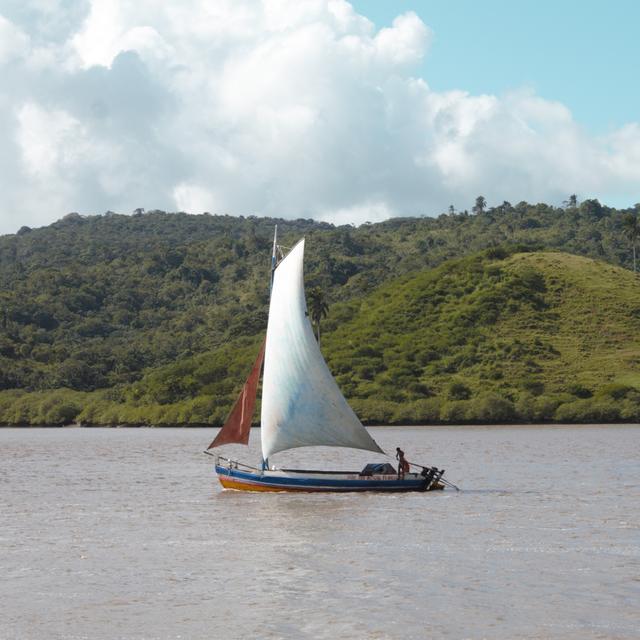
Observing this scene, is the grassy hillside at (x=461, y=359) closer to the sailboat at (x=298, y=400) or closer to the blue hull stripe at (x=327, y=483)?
the blue hull stripe at (x=327, y=483)

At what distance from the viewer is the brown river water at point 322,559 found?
2311cm

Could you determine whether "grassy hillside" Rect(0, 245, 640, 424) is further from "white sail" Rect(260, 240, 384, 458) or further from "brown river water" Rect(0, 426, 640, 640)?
"white sail" Rect(260, 240, 384, 458)

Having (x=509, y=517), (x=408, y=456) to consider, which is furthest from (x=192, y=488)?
(x=408, y=456)

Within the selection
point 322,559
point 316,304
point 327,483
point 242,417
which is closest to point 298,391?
point 242,417

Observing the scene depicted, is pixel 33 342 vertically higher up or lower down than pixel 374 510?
Answer: higher up

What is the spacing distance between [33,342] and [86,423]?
46.9 m

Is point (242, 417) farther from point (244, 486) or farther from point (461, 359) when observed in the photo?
point (461, 359)

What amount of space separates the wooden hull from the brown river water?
50cm

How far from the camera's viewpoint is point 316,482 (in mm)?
46000

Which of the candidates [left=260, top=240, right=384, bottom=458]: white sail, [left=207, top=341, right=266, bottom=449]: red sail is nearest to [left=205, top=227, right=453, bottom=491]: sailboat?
[left=260, top=240, right=384, bottom=458]: white sail

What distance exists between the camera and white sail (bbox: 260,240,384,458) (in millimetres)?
45969

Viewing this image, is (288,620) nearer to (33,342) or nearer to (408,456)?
(408,456)

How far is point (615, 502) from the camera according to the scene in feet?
144

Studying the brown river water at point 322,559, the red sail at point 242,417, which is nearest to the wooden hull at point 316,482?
the brown river water at point 322,559
